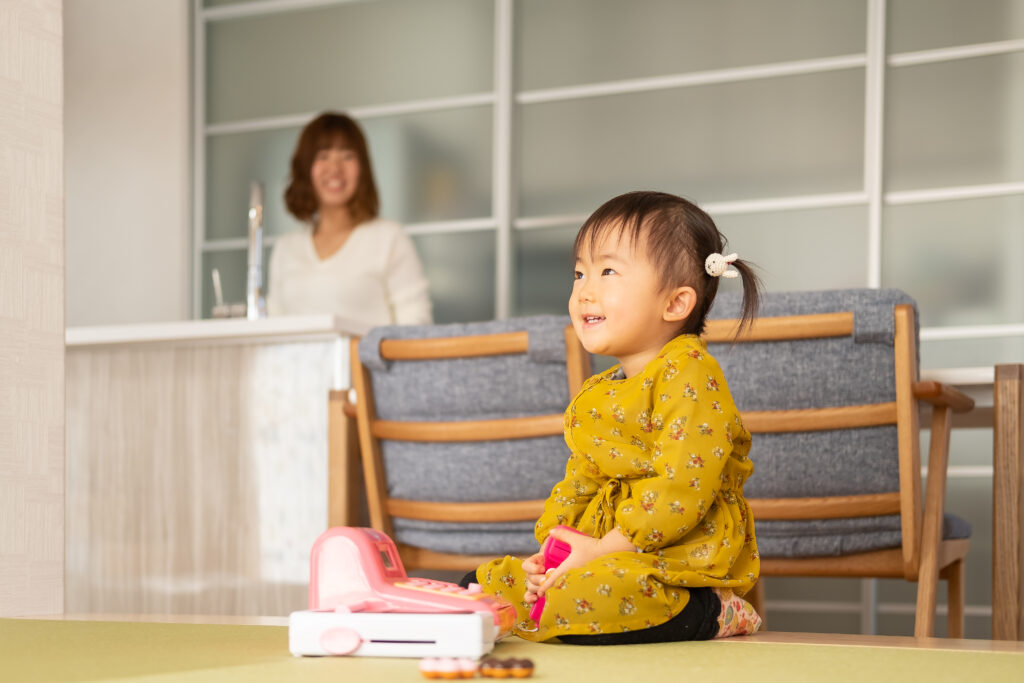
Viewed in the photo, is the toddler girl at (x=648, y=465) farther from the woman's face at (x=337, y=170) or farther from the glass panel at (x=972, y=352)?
the glass panel at (x=972, y=352)

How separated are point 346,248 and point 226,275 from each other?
1.13 meters

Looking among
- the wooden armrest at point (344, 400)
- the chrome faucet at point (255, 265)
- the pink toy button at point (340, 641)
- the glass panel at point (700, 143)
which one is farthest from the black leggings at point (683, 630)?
the glass panel at point (700, 143)

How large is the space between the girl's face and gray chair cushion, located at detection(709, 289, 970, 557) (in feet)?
1.67

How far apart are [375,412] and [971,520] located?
2240 mm

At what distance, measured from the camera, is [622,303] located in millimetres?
1265

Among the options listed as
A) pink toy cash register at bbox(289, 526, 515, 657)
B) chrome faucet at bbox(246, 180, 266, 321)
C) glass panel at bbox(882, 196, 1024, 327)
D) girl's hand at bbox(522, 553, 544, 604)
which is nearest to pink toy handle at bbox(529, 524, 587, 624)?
girl's hand at bbox(522, 553, 544, 604)

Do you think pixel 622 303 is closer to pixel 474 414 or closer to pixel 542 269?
pixel 474 414

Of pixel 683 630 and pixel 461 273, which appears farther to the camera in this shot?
pixel 461 273

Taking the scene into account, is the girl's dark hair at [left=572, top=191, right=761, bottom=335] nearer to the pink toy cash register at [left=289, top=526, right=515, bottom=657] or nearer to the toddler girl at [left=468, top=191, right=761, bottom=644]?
the toddler girl at [left=468, top=191, right=761, bottom=644]

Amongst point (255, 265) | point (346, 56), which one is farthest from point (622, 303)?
point (346, 56)

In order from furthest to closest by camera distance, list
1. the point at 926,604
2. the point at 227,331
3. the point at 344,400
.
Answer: the point at 227,331 → the point at 344,400 → the point at 926,604

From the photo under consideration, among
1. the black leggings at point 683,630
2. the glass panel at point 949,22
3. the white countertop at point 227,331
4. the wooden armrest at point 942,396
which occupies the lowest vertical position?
the black leggings at point 683,630

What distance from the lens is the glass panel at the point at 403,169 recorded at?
416 centimetres

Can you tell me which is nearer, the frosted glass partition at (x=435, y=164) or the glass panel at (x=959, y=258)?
the glass panel at (x=959, y=258)
